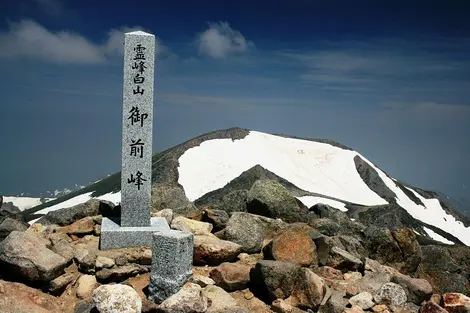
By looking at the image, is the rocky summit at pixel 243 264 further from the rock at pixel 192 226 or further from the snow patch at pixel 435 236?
the snow patch at pixel 435 236

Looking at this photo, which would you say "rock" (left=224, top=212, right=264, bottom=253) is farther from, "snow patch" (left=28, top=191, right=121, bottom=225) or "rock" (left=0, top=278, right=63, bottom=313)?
"snow patch" (left=28, top=191, right=121, bottom=225)

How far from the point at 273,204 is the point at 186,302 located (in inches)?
311

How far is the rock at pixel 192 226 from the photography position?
14.5m

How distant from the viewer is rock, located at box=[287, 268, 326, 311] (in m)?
11.0

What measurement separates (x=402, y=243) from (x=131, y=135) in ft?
31.9

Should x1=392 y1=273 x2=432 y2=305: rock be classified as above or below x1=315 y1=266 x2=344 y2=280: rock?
below

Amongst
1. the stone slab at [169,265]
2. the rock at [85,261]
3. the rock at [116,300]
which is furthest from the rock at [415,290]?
the rock at [85,261]

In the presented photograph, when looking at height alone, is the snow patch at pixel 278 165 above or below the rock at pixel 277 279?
above

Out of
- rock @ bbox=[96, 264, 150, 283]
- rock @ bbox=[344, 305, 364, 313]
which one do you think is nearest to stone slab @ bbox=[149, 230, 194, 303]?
rock @ bbox=[96, 264, 150, 283]

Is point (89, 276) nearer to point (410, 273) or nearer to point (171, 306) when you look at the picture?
point (171, 306)

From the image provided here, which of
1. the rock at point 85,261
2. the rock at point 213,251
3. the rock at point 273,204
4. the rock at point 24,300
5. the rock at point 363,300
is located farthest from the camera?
the rock at point 273,204

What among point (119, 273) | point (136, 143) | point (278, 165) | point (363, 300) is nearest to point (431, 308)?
point (363, 300)

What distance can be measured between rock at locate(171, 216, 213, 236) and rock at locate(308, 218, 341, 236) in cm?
426

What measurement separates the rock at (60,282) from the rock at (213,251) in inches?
130
